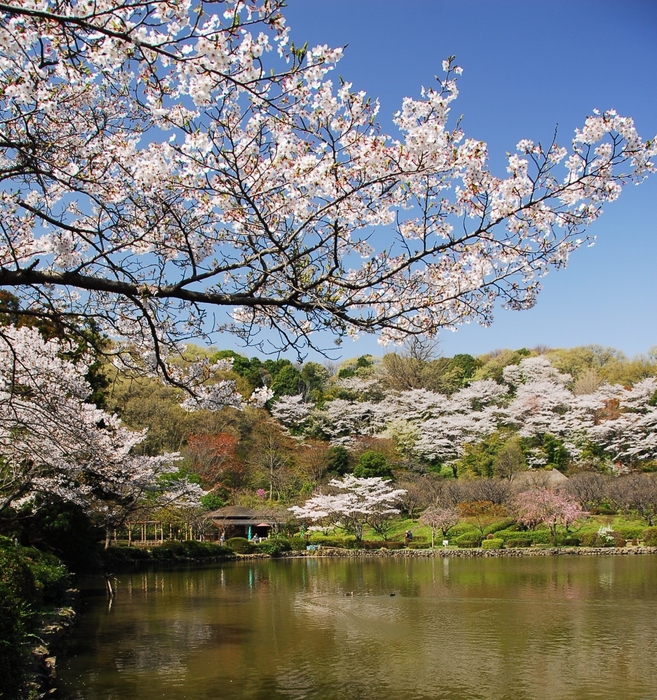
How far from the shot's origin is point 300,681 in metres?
7.16

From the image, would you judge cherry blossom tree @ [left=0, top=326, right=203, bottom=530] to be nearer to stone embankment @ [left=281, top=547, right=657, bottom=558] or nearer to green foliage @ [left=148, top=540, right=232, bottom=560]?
green foliage @ [left=148, top=540, right=232, bottom=560]

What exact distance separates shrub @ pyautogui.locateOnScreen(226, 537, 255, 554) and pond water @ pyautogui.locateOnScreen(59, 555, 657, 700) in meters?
12.1

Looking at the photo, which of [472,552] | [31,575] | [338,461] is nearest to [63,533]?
[31,575]

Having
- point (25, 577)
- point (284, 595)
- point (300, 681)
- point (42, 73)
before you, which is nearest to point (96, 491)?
point (284, 595)

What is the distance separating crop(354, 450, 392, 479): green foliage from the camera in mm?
33997

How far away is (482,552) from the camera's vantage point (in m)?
26.5

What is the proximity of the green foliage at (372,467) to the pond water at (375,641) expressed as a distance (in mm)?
16747

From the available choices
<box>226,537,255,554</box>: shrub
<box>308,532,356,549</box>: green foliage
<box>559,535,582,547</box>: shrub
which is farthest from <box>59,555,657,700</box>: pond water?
<box>308,532,356,549</box>: green foliage

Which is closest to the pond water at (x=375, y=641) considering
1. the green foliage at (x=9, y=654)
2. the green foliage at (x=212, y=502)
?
the green foliage at (x=9, y=654)

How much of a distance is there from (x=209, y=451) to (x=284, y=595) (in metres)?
18.1

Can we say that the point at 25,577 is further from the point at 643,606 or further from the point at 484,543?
the point at 484,543

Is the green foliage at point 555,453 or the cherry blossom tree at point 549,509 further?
the green foliage at point 555,453

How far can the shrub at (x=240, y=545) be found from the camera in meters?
28.9

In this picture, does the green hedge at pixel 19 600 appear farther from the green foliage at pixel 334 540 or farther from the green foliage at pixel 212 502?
the green foliage at pixel 334 540
